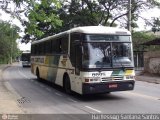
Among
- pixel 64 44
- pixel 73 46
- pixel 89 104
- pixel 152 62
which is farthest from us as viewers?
pixel 152 62

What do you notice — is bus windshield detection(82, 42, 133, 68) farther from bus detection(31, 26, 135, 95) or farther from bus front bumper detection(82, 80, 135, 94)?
bus front bumper detection(82, 80, 135, 94)

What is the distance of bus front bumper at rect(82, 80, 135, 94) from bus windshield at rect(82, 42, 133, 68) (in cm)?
73

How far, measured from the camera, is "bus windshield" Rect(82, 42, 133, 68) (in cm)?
1445

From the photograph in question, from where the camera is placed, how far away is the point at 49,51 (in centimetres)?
2145

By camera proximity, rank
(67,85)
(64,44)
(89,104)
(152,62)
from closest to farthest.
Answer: (89,104) < (67,85) < (64,44) < (152,62)

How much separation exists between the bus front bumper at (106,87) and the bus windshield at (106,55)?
2.39 feet

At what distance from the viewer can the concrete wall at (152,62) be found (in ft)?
98.6

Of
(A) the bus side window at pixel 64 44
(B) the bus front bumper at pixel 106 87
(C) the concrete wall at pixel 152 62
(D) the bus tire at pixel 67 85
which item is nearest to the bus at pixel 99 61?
(B) the bus front bumper at pixel 106 87

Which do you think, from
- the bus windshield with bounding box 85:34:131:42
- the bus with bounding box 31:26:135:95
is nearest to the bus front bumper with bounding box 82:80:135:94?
the bus with bounding box 31:26:135:95

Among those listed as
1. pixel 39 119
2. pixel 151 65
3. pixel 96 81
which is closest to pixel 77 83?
pixel 96 81

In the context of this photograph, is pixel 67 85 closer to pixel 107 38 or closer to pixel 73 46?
pixel 73 46

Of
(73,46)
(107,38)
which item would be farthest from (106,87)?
(73,46)

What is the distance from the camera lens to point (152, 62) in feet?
101

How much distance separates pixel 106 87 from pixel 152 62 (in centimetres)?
1702
